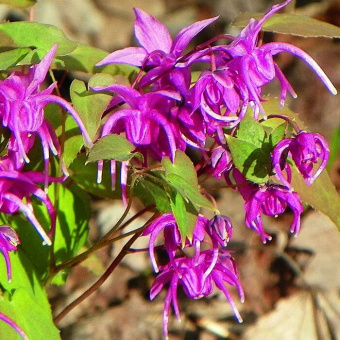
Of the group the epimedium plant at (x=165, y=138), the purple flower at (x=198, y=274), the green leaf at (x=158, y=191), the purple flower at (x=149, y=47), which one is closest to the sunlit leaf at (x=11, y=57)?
the epimedium plant at (x=165, y=138)

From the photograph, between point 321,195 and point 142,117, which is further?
point 321,195

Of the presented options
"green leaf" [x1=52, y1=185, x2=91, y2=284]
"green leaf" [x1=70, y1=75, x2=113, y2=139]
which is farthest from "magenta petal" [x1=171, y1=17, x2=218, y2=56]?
"green leaf" [x1=52, y1=185, x2=91, y2=284]

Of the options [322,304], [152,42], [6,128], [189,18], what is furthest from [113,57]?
[189,18]

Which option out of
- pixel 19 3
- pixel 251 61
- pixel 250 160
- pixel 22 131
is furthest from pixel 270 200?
pixel 19 3

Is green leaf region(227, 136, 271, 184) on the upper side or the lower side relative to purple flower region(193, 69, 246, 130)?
lower

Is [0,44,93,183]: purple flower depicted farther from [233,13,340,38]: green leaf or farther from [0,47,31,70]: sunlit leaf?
[233,13,340,38]: green leaf

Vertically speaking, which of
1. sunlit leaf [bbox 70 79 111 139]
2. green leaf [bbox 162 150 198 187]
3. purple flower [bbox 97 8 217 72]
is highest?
purple flower [bbox 97 8 217 72]

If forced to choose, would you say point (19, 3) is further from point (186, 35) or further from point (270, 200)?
point (270, 200)
